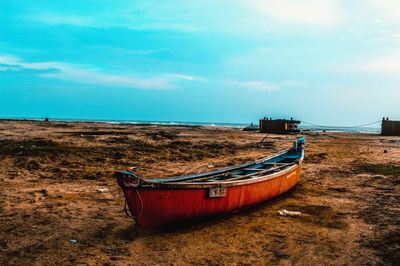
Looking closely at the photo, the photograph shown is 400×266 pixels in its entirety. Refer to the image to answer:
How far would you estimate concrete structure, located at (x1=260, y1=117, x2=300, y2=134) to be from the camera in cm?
3975

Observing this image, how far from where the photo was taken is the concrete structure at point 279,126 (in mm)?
39750

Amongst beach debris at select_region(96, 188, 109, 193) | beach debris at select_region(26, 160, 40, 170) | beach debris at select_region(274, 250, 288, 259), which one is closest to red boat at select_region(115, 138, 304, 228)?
beach debris at select_region(274, 250, 288, 259)

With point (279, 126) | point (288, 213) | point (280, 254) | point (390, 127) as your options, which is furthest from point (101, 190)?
point (390, 127)

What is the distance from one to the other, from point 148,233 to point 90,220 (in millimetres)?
1404

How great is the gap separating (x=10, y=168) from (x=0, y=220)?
556 centimetres

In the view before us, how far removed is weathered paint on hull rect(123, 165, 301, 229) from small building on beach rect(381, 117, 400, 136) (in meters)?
38.8

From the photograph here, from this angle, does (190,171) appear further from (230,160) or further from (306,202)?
(306,202)

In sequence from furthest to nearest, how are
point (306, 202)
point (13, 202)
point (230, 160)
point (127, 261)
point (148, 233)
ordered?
point (230, 160), point (306, 202), point (13, 202), point (148, 233), point (127, 261)

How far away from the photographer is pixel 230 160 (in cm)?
1627

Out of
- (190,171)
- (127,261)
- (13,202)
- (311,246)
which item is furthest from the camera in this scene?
(190,171)

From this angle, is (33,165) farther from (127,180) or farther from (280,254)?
(280,254)

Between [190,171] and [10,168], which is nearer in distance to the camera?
[10,168]

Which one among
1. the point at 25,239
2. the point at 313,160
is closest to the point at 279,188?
the point at 25,239

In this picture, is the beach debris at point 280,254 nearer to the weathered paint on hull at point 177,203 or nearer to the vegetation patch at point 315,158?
the weathered paint on hull at point 177,203
